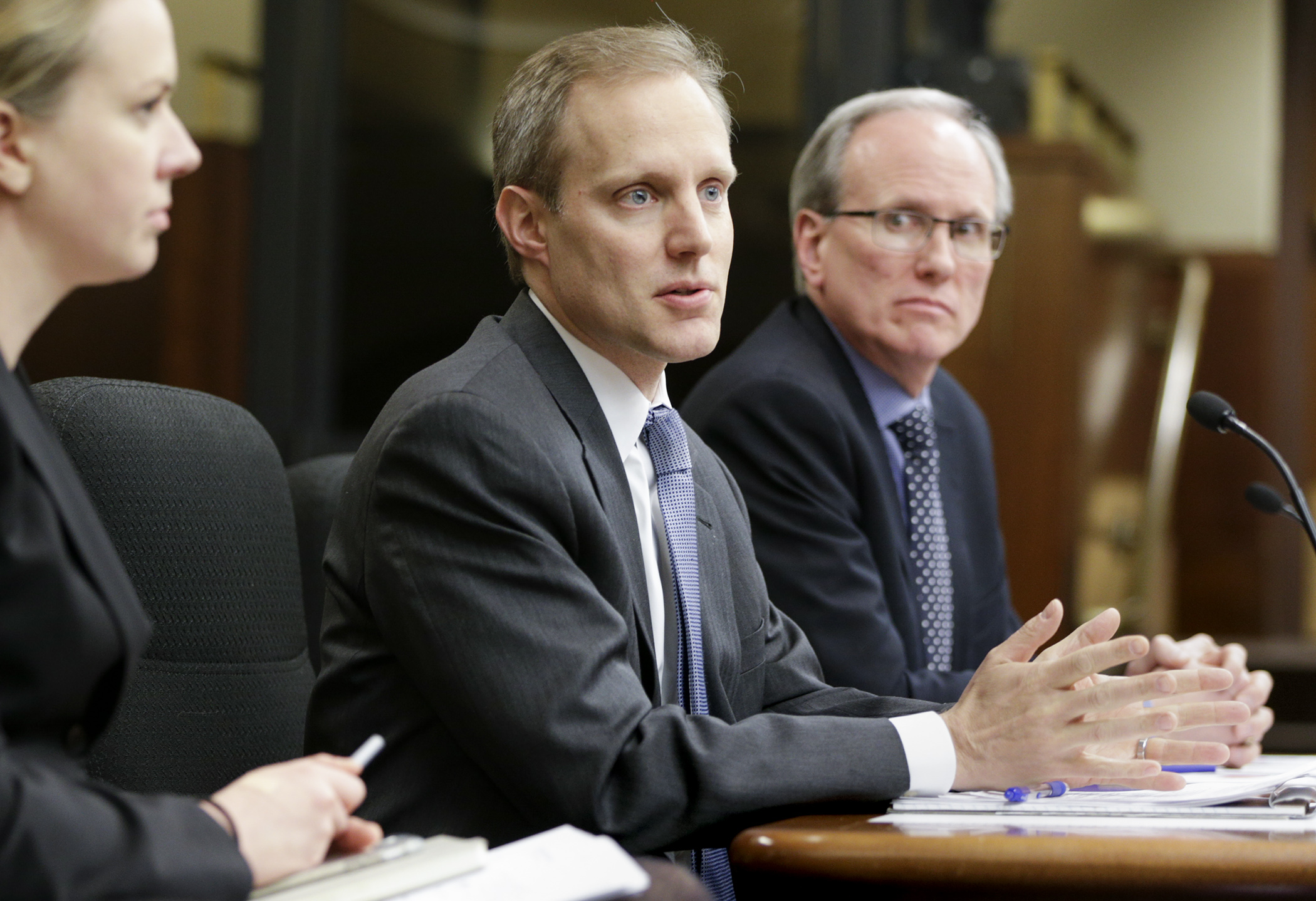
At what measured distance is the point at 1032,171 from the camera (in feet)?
12.6

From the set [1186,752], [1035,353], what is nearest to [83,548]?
[1186,752]

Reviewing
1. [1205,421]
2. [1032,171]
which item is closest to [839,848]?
[1205,421]

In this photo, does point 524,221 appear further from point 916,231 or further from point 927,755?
point 916,231

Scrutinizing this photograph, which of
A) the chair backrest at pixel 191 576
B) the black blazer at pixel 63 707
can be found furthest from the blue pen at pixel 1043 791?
the chair backrest at pixel 191 576

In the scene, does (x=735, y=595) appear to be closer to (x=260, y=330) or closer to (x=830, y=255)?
(x=830, y=255)

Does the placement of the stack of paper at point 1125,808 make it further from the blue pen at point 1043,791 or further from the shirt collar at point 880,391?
the shirt collar at point 880,391

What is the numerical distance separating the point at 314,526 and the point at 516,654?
0.71 metres

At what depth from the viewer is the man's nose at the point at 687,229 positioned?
1.50 m

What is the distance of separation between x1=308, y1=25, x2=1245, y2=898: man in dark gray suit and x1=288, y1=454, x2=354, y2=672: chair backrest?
1.52 feet

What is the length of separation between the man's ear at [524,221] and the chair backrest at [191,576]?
382mm

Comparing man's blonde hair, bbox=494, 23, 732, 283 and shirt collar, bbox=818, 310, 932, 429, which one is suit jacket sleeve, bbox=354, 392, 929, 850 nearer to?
man's blonde hair, bbox=494, 23, 732, 283

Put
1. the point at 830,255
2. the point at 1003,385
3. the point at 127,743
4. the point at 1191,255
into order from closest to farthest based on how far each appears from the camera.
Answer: the point at 127,743, the point at 830,255, the point at 1003,385, the point at 1191,255

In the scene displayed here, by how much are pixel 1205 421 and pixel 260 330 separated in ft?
8.45

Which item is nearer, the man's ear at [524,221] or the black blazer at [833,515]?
the man's ear at [524,221]
